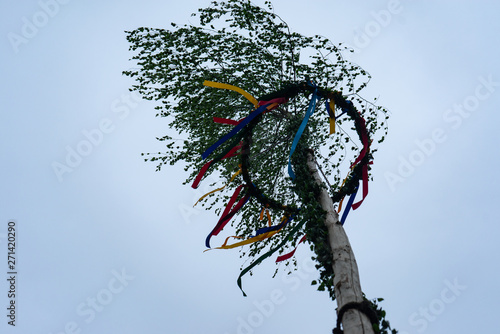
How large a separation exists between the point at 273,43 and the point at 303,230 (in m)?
3.30

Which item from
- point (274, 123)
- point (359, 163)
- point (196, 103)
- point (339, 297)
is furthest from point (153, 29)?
point (339, 297)

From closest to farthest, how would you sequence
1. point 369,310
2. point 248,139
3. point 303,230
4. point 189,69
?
point 369,310 → point 303,230 → point 248,139 → point 189,69

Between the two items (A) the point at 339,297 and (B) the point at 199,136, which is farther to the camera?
(B) the point at 199,136

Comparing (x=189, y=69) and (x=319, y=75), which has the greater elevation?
(x=319, y=75)

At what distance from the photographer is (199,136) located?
692 centimetres

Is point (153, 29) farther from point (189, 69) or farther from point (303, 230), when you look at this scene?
point (303, 230)

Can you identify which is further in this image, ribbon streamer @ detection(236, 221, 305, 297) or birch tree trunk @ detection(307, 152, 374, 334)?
ribbon streamer @ detection(236, 221, 305, 297)

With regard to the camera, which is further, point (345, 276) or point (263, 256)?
point (263, 256)

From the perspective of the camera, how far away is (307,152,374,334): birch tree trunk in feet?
11.7

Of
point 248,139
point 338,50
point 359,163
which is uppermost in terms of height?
point 338,50

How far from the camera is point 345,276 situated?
399 centimetres

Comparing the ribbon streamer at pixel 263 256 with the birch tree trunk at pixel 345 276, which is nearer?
the birch tree trunk at pixel 345 276

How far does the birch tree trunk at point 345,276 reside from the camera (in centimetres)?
358

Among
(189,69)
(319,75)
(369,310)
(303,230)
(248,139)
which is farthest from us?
(189,69)
